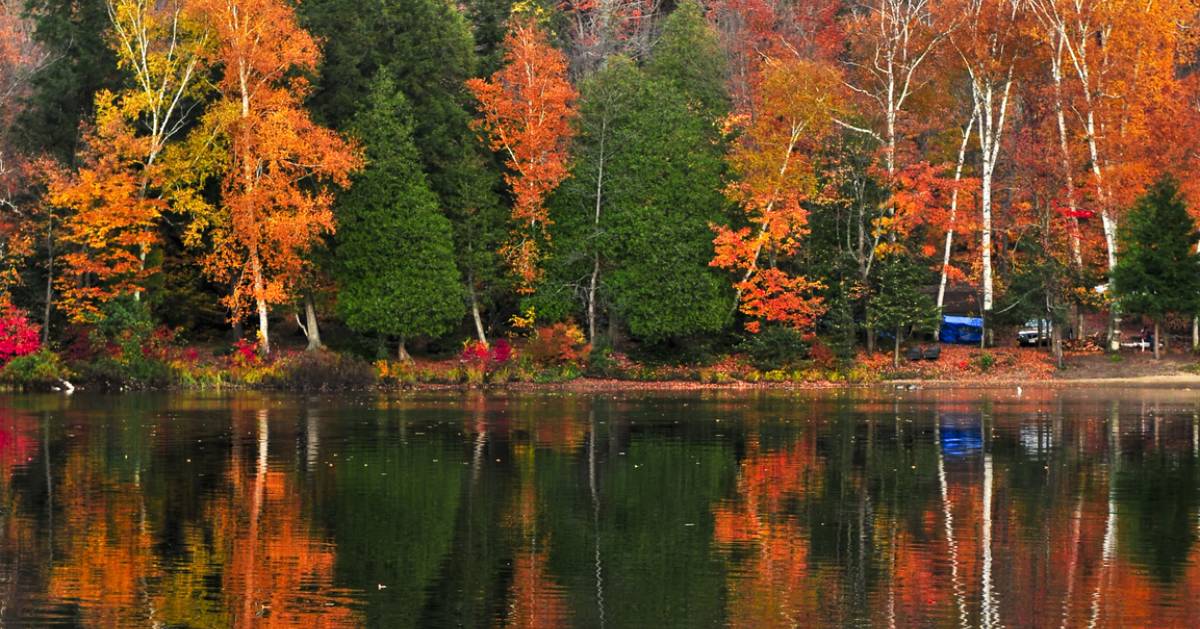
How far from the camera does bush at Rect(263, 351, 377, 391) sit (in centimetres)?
5884

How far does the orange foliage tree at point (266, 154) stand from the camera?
60188 millimetres

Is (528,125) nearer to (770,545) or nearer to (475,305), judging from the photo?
(475,305)

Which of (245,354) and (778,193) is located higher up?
(778,193)

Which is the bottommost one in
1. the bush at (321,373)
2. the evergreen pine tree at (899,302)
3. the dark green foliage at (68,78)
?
the bush at (321,373)

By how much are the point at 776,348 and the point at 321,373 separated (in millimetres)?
16929

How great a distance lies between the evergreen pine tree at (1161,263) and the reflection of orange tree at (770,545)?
108ft

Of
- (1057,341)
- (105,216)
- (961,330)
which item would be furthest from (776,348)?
(105,216)

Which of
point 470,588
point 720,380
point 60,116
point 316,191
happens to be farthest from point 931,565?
point 60,116

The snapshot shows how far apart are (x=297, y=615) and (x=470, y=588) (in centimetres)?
241

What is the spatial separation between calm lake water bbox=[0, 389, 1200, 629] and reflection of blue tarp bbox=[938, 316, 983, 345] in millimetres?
25766

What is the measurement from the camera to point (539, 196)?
2584 inches

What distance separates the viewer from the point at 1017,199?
7138cm

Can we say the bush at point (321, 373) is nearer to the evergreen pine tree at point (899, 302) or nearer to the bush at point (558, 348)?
the bush at point (558, 348)

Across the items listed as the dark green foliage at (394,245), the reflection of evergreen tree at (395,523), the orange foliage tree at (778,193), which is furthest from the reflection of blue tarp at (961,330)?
the reflection of evergreen tree at (395,523)
